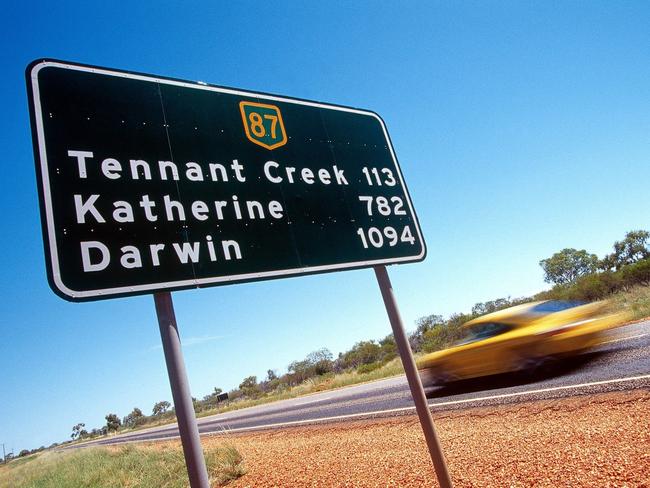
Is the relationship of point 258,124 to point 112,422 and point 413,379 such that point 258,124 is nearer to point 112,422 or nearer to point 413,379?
point 413,379

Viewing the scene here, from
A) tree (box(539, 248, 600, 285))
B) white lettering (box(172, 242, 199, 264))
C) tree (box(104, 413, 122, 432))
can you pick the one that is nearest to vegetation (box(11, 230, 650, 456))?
tree (box(539, 248, 600, 285))

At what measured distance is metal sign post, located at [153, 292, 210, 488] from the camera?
1373 mm

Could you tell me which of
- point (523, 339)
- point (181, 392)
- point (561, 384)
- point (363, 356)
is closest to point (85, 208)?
point (181, 392)

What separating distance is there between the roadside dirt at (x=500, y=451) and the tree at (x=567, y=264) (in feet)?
205

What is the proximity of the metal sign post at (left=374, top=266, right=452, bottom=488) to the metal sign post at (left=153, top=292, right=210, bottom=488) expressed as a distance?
113cm

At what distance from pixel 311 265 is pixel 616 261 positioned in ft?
215

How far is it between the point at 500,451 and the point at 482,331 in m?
4.71

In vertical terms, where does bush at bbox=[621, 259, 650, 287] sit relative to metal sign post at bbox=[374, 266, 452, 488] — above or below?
below

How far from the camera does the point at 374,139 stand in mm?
2688

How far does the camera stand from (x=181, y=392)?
1.42 meters

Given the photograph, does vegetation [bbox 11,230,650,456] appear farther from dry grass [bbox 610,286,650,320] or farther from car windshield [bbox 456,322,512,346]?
car windshield [bbox 456,322,512,346]

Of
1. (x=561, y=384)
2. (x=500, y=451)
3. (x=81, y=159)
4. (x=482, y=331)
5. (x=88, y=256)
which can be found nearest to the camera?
(x=88, y=256)

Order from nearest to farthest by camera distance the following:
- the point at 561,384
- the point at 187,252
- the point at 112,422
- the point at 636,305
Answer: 1. the point at 187,252
2. the point at 561,384
3. the point at 636,305
4. the point at 112,422

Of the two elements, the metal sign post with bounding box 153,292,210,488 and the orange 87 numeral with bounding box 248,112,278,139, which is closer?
the metal sign post with bounding box 153,292,210,488
